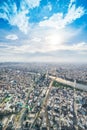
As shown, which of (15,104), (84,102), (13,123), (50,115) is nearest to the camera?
(13,123)

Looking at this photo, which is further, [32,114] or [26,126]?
[32,114]

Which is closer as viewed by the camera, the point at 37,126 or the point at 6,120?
the point at 37,126

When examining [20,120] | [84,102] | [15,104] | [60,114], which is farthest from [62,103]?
[20,120]

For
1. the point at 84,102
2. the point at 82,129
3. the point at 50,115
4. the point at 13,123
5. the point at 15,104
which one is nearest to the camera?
the point at 82,129

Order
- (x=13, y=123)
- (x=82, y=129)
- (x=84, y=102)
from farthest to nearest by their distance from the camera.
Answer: (x=84, y=102) < (x=13, y=123) < (x=82, y=129)

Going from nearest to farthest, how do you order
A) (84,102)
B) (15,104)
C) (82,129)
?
(82,129)
(15,104)
(84,102)

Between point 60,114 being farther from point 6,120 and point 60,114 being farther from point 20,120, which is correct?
point 6,120

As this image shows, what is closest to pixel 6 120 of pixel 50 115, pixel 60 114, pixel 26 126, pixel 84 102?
pixel 26 126

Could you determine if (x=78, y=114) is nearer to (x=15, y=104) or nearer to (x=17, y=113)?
(x=17, y=113)
